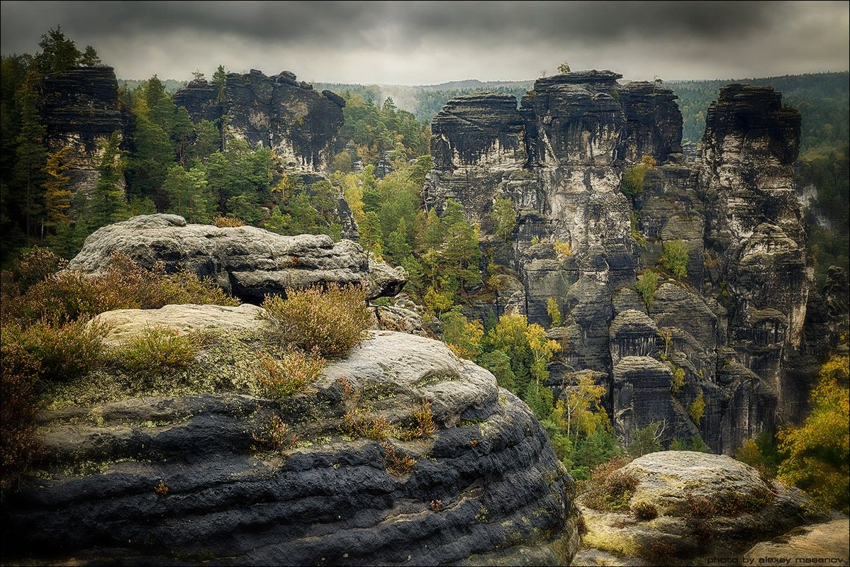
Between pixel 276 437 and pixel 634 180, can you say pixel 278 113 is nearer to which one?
pixel 634 180

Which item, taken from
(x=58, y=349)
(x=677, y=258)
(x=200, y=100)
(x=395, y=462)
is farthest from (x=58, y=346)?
(x=200, y=100)

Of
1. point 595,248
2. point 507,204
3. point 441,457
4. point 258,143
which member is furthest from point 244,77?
point 441,457

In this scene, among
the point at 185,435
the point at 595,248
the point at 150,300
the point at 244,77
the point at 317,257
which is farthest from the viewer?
the point at 244,77

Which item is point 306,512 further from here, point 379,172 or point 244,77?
point 379,172

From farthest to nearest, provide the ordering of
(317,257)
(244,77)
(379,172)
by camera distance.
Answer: (379,172), (244,77), (317,257)

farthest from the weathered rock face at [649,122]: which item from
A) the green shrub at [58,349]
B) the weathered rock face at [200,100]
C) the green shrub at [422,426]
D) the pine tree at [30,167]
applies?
the green shrub at [58,349]

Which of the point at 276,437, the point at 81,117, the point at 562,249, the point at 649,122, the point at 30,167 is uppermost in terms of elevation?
the point at 649,122

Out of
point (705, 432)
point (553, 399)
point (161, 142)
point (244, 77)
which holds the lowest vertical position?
point (705, 432)
